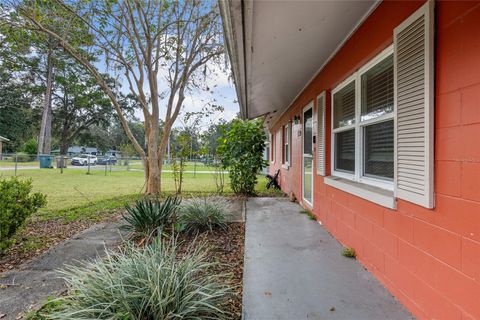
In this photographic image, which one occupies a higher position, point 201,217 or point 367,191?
point 367,191

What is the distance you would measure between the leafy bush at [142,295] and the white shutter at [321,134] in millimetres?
2834

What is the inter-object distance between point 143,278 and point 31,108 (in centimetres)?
3730

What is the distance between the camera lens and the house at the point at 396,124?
1.54 m

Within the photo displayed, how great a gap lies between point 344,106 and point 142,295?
3235 millimetres

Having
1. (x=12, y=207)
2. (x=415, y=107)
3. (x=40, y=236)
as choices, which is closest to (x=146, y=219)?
(x=12, y=207)

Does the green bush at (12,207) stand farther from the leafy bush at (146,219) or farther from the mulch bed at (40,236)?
the leafy bush at (146,219)

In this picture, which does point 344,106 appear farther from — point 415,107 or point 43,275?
point 43,275

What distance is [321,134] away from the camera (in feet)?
14.5

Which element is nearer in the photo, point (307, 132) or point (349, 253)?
point (349, 253)

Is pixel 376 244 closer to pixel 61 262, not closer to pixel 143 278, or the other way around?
pixel 143 278

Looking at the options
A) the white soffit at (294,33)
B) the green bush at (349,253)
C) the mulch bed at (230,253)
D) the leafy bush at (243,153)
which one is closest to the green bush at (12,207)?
the mulch bed at (230,253)

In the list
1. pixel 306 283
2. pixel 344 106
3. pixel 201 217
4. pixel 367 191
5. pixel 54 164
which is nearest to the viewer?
pixel 306 283

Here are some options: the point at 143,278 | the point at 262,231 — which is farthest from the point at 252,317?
the point at 262,231

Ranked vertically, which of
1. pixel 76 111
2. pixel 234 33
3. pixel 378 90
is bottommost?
pixel 378 90
